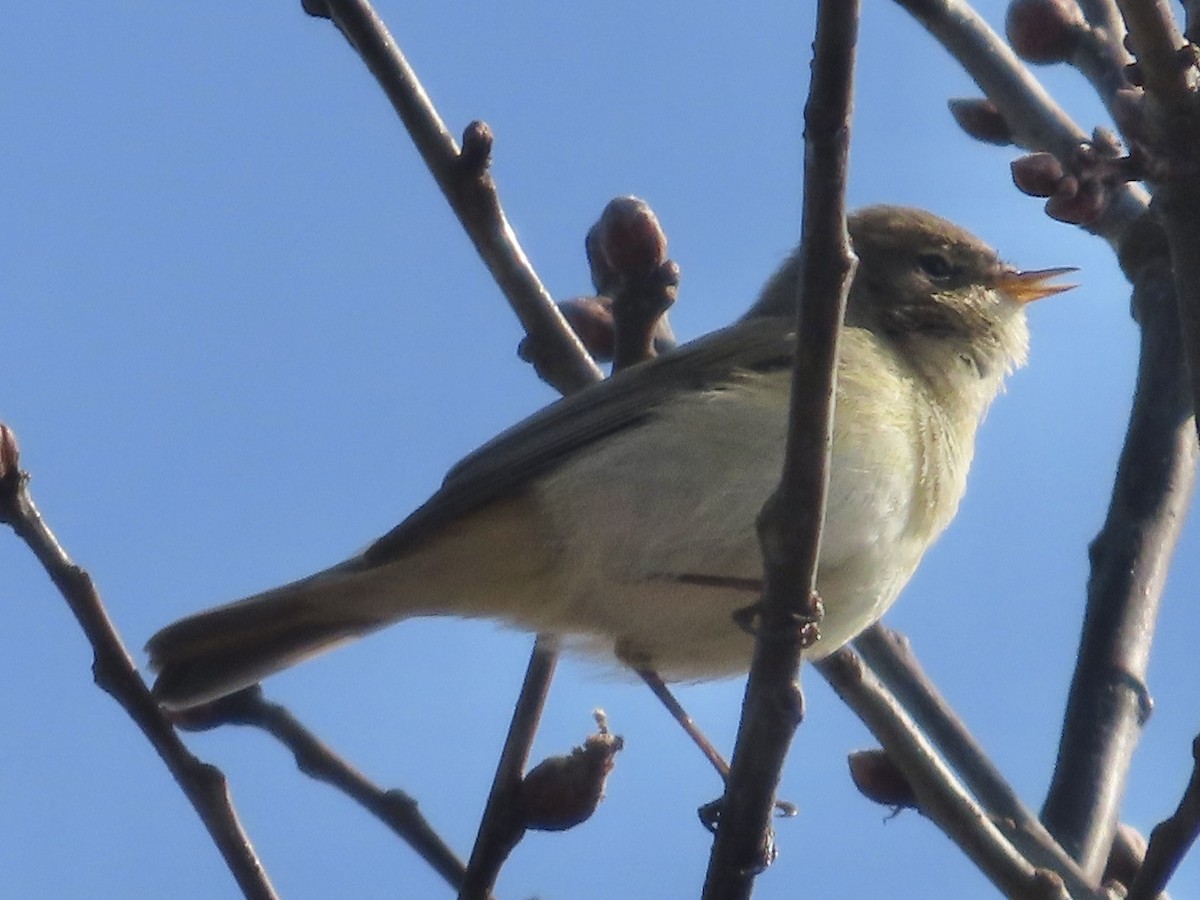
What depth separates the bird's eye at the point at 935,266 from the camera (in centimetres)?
569

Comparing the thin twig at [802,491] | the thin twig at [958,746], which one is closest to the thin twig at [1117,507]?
the thin twig at [958,746]

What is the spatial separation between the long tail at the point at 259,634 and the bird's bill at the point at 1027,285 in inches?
95.3

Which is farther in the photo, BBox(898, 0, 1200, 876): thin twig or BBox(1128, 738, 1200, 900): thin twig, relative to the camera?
BBox(898, 0, 1200, 876): thin twig

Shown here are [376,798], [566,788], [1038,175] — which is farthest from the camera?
[566,788]

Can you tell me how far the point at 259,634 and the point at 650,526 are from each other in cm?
113

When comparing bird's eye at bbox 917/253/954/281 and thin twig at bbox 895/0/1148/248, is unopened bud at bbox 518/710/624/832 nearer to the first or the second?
thin twig at bbox 895/0/1148/248

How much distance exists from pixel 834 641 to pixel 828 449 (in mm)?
1397

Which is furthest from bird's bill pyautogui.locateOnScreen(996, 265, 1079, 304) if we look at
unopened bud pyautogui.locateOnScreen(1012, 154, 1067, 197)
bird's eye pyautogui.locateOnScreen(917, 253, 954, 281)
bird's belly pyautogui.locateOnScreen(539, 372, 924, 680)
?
unopened bud pyautogui.locateOnScreen(1012, 154, 1067, 197)

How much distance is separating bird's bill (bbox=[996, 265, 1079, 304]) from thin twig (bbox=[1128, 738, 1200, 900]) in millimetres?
3523

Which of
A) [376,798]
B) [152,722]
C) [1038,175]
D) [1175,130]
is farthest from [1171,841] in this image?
[152,722]

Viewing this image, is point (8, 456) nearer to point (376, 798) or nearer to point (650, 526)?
point (376, 798)

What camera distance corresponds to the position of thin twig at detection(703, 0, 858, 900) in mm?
2354

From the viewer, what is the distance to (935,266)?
5.72 m

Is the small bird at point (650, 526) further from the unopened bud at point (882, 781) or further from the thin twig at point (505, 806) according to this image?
the thin twig at point (505, 806)
